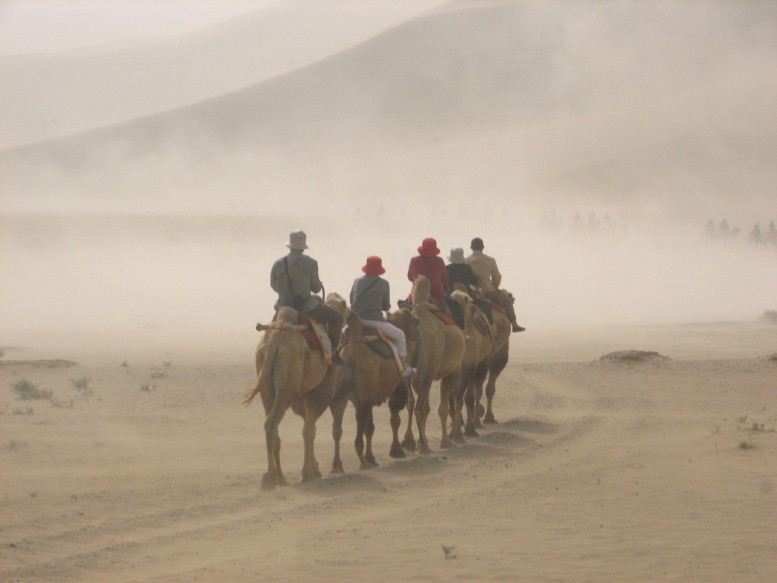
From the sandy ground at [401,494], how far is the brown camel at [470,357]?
379mm

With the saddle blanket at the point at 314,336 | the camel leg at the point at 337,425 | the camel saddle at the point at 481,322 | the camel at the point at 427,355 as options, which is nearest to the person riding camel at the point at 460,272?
the camel saddle at the point at 481,322

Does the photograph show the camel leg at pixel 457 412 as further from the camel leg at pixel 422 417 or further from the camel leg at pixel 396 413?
the camel leg at pixel 396 413

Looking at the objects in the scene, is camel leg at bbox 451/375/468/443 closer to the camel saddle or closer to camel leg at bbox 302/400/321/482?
the camel saddle

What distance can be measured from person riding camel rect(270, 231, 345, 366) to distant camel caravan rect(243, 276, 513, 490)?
0.17 metres

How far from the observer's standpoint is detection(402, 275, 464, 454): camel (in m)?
16.6

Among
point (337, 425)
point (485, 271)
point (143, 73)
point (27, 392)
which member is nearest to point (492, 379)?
point (485, 271)

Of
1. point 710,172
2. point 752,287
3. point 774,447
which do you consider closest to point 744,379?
point 774,447

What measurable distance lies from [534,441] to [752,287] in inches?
1639

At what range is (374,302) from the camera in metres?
15.7

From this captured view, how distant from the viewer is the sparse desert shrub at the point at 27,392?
2198 cm

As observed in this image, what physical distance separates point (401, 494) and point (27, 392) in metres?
10.1

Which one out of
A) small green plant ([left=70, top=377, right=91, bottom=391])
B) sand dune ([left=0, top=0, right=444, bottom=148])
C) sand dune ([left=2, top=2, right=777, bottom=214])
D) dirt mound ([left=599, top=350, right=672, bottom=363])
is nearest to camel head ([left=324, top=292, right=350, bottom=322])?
small green plant ([left=70, top=377, right=91, bottom=391])

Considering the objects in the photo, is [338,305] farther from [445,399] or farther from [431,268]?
[445,399]

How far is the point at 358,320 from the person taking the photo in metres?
15.3
